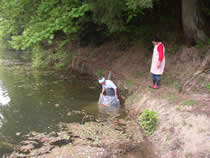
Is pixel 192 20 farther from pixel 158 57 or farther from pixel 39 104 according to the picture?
pixel 39 104

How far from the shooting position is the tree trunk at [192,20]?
798cm

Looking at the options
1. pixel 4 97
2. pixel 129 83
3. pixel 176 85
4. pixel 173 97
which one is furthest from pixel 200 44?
pixel 4 97

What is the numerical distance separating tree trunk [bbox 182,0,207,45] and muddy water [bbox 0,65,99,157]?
16.8ft

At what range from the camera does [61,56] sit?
1736cm

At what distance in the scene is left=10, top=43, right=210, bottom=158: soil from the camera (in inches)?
176

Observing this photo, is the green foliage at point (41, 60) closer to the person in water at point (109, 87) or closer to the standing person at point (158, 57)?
the person in water at point (109, 87)

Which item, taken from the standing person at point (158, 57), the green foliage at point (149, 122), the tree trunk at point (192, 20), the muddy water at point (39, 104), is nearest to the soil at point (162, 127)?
the green foliage at point (149, 122)

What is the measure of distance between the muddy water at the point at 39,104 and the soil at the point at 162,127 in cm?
101

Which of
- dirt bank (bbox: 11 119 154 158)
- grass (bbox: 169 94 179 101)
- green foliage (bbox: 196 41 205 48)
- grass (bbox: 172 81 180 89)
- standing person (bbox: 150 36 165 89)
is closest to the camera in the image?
dirt bank (bbox: 11 119 154 158)

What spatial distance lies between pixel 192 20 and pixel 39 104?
750cm

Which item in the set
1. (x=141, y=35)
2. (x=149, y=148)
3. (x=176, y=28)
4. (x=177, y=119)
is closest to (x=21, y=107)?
(x=149, y=148)

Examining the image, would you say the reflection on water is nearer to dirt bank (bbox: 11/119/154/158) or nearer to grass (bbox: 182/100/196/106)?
dirt bank (bbox: 11/119/154/158)

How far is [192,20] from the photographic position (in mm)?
8094

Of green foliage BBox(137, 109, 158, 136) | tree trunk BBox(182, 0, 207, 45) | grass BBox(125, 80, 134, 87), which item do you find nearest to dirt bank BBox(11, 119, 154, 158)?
green foliage BBox(137, 109, 158, 136)
